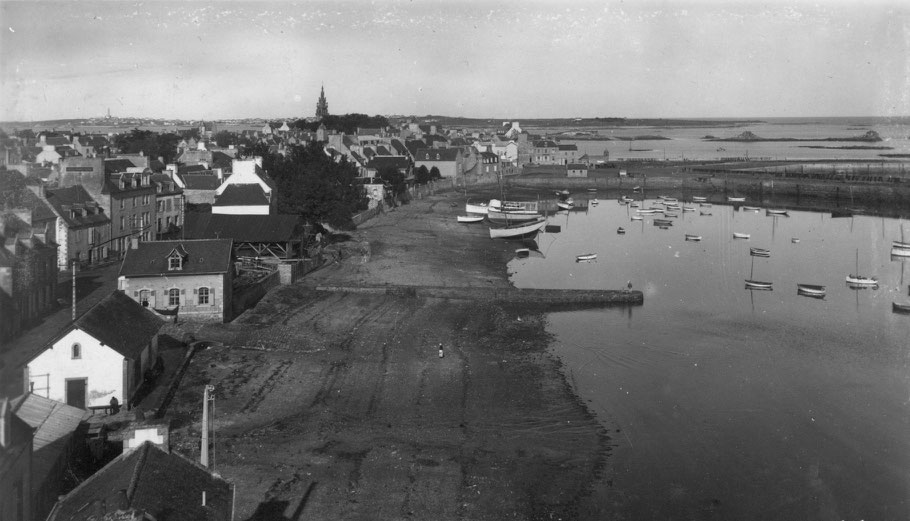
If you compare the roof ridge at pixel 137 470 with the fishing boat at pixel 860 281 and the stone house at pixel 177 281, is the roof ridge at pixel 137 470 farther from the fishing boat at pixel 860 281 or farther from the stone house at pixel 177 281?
the fishing boat at pixel 860 281

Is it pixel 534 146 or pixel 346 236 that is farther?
pixel 534 146

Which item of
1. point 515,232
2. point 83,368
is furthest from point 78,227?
point 515,232

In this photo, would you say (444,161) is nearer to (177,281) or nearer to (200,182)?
(200,182)

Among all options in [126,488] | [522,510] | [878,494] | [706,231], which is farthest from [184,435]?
[706,231]

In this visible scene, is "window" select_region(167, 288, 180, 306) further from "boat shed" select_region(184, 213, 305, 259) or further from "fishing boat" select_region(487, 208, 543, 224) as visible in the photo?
"fishing boat" select_region(487, 208, 543, 224)

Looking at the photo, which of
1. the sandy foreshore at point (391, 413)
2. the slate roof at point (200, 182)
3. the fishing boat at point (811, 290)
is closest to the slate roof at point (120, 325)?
the sandy foreshore at point (391, 413)

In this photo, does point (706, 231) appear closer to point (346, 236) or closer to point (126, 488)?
point (346, 236)
